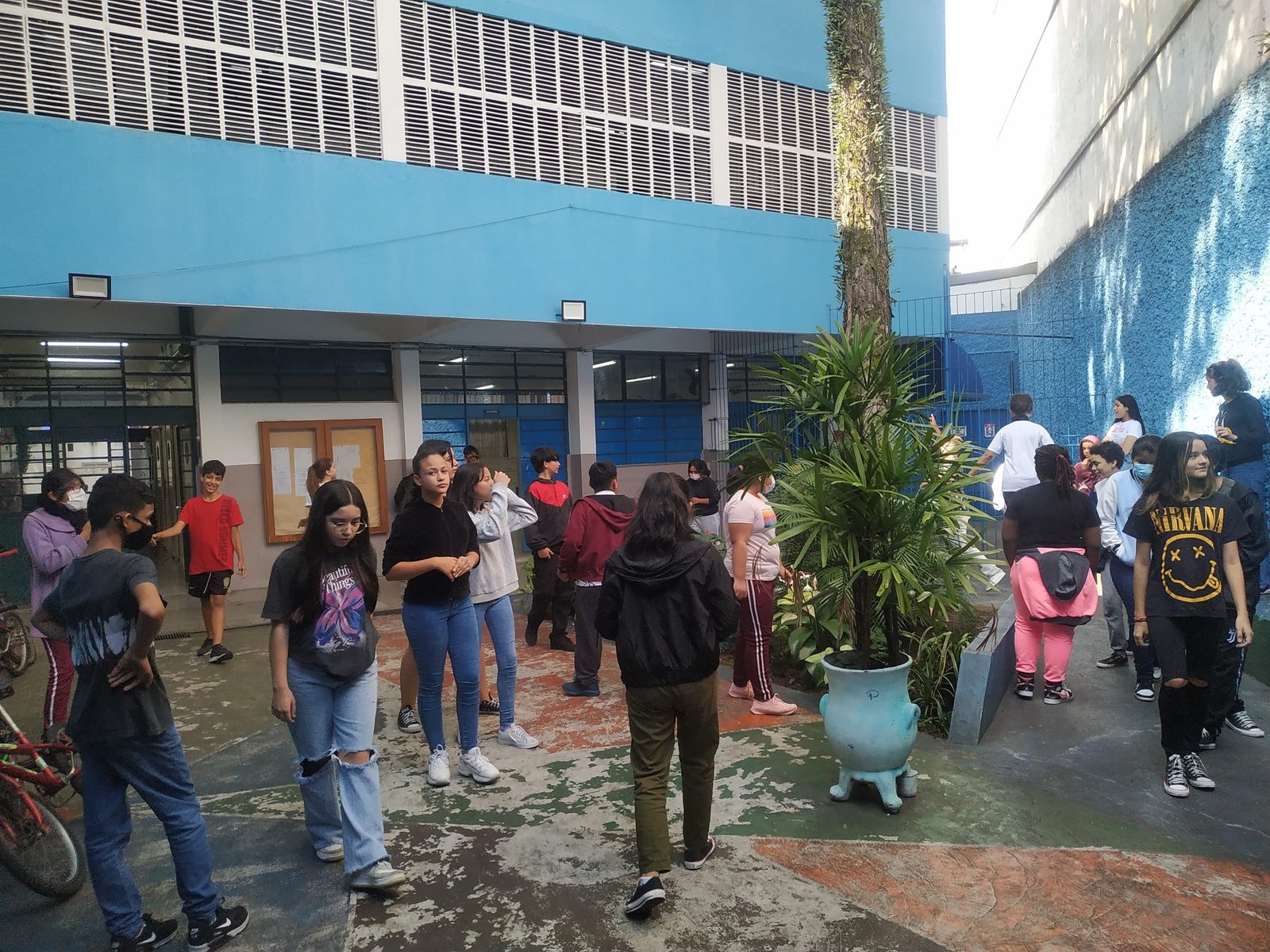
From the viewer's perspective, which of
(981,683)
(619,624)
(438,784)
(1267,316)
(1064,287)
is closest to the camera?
(619,624)

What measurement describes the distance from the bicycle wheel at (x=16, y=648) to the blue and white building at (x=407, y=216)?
10.1 ft

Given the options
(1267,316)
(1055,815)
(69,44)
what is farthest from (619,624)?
(69,44)

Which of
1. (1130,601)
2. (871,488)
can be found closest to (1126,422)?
(1130,601)

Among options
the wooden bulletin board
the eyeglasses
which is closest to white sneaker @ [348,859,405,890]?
the eyeglasses

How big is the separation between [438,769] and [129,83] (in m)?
8.16

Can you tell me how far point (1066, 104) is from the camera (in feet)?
45.6

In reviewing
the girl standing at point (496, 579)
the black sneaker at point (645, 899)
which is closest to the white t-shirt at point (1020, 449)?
the girl standing at point (496, 579)

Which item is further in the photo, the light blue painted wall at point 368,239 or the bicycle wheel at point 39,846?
the light blue painted wall at point 368,239

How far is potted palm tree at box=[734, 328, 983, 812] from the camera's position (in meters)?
4.33

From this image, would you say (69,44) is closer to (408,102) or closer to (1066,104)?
(408,102)

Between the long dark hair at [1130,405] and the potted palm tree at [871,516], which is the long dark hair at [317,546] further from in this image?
the long dark hair at [1130,405]

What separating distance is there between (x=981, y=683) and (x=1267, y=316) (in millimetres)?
3551

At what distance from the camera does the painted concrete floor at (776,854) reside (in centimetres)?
332

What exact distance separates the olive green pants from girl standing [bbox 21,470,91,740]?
3685 mm
